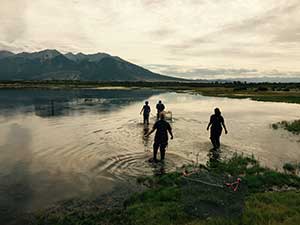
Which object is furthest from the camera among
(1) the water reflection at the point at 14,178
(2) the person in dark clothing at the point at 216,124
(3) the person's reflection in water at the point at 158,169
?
(2) the person in dark clothing at the point at 216,124

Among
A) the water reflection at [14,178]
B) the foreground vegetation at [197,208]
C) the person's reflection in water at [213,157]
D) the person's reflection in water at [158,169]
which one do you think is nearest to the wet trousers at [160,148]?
the person's reflection in water at [158,169]

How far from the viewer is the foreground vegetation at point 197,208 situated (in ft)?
29.6

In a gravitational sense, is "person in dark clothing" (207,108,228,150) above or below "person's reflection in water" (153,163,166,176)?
above

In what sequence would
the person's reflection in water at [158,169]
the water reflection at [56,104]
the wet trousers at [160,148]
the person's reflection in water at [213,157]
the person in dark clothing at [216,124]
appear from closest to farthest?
the person's reflection in water at [158,169] < the person's reflection in water at [213,157] < the wet trousers at [160,148] < the person in dark clothing at [216,124] < the water reflection at [56,104]

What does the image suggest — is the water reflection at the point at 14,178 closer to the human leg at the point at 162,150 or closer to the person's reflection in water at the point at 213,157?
the human leg at the point at 162,150

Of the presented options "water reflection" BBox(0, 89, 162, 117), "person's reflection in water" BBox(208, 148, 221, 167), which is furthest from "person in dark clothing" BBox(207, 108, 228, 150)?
"water reflection" BBox(0, 89, 162, 117)

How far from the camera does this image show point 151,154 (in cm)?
1841

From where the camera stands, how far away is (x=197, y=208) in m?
9.59

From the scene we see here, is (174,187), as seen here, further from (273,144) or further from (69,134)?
(69,134)

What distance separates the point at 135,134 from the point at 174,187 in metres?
14.4

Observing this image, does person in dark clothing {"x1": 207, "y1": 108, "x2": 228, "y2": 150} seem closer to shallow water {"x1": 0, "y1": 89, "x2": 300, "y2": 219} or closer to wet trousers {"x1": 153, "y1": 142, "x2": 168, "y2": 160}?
shallow water {"x1": 0, "y1": 89, "x2": 300, "y2": 219}

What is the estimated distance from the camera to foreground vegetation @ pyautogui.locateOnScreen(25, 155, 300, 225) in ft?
29.6

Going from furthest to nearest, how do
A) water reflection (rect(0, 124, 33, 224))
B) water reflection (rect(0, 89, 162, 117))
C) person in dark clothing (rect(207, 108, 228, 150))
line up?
water reflection (rect(0, 89, 162, 117)) → person in dark clothing (rect(207, 108, 228, 150)) → water reflection (rect(0, 124, 33, 224))

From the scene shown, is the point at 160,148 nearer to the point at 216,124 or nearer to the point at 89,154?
the point at 216,124
